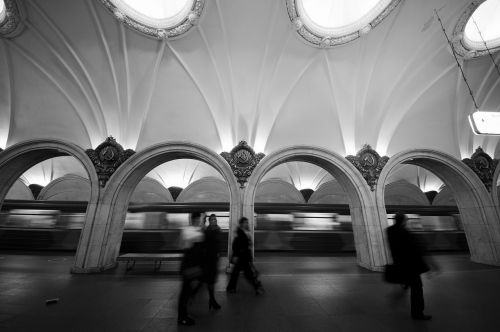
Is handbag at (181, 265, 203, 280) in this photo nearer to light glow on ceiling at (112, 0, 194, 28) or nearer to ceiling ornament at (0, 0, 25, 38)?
light glow on ceiling at (112, 0, 194, 28)

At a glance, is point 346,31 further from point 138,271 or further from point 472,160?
point 138,271

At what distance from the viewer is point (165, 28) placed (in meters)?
6.17

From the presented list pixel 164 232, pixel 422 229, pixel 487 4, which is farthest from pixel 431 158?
pixel 164 232

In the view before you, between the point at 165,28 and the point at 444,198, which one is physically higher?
the point at 165,28

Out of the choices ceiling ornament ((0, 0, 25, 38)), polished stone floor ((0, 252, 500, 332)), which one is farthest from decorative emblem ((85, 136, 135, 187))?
ceiling ornament ((0, 0, 25, 38))

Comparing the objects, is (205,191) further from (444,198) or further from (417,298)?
(444,198)

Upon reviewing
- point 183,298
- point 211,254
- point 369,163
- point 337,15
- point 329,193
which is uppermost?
point 337,15

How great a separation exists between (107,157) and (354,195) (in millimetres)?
8368

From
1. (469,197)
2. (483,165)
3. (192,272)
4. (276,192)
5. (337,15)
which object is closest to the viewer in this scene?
(192,272)

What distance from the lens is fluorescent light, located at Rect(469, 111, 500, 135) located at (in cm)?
409

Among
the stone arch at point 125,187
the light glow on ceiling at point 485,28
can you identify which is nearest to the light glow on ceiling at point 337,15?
the light glow on ceiling at point 485,28

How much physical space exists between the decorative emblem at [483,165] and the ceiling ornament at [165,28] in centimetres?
1099

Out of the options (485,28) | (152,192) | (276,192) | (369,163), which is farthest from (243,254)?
(485,28)

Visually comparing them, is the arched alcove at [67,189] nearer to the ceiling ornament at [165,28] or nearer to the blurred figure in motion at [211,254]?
the ceiling ornament at [165,28]
